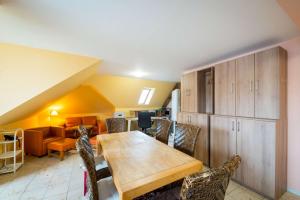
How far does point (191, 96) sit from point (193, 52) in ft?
3.71

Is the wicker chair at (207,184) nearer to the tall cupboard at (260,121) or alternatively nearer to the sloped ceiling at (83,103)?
the tall cupboard at (260,121)

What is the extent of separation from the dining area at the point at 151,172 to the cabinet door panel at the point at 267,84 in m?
1.08

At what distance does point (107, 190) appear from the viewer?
1451mm

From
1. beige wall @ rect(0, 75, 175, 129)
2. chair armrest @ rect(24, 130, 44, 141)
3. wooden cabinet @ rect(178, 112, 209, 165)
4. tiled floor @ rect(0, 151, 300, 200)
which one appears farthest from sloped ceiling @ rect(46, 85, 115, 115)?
wooden cabinet @ rect(178, 112, 209, 165)

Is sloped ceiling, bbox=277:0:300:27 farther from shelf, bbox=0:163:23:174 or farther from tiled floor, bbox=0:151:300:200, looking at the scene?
shelf, bbox=0:163:23:174

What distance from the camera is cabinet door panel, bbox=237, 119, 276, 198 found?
1.98 metres

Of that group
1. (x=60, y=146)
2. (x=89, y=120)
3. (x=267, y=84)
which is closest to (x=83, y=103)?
(x=89, y=120)

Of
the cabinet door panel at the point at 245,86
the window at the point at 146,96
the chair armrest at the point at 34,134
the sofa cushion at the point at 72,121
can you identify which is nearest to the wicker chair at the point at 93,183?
the cabinet door panel at the point at 245,86

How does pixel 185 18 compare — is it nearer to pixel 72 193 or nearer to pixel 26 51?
pixel 26 51

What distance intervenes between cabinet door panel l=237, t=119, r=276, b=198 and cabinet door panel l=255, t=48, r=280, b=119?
168 mm

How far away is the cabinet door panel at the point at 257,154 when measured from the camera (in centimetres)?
198

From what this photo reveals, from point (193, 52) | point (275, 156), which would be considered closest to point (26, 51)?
point (193, 52)

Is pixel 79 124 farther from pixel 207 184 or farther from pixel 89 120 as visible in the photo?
Result: pixel 207 184

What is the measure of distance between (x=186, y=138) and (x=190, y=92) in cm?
152
